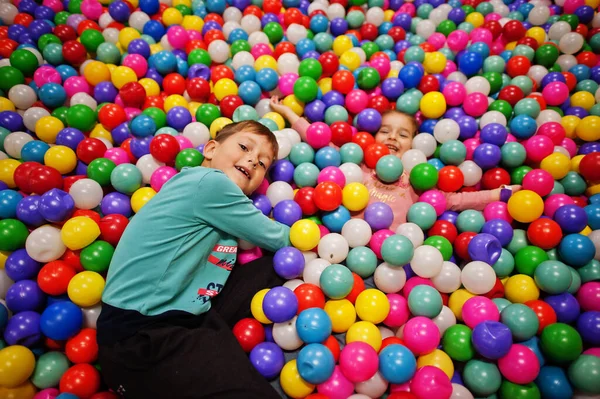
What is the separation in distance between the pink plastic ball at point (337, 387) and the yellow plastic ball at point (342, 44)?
2054mm

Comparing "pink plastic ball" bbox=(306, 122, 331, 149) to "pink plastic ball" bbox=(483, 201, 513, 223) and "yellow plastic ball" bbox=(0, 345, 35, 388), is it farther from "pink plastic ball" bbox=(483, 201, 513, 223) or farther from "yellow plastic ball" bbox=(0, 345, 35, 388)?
"yellow plastic ball" bbox=(0, 345, 35, 388)

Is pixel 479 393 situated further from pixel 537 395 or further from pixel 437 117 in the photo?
pixel 437 117

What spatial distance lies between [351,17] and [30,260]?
250 centimetres

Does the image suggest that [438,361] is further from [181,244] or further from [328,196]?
[181,244]

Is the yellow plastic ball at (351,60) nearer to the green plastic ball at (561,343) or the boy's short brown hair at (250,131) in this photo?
the boy's short brown hair at (250,131)

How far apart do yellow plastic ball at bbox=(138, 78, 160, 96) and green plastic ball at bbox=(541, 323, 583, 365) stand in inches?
90.5

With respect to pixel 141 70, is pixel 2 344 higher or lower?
lower

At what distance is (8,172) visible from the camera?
68.9 inches

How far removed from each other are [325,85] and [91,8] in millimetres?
1688

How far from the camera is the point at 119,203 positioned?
5.74 ft

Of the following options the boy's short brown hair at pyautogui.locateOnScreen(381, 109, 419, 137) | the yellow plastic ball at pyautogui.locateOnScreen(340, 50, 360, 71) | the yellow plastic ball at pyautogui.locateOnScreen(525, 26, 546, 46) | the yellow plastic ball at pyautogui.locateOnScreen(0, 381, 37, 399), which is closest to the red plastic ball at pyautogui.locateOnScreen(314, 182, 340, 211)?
the boy's short brown hair at pyautogui.locateOnScreen(381, 109, 419, 137)

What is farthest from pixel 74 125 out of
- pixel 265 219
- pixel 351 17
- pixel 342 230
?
pixel 351 17

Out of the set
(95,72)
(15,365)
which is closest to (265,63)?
(95,72)

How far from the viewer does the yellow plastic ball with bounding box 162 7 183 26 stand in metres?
Result: 2.61
